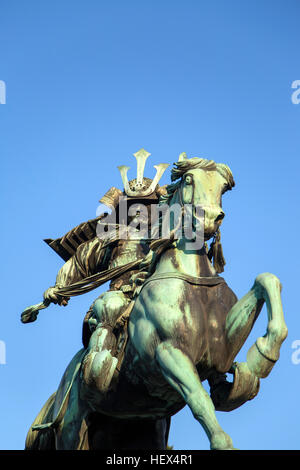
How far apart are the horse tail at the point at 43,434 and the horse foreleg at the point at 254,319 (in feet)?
9.30

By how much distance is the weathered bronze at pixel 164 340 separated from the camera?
9.99 meters

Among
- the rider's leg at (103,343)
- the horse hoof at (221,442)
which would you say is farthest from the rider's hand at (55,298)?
the horse hoof at (221,442)

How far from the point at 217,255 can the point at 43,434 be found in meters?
3.04

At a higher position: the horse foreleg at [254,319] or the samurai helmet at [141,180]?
the samurai helmet at [141,180]

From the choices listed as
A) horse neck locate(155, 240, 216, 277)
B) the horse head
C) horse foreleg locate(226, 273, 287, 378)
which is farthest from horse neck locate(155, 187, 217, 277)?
horse foreleg locate(226, 273, 287, 378)

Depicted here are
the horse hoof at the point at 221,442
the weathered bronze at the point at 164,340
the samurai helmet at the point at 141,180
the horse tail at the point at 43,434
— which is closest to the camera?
the horse hoof at the point at 221,442

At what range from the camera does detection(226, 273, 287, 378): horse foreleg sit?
978 cm

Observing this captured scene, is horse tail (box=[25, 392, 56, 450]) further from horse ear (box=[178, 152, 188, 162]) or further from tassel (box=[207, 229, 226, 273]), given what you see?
horse ear (box=[178, 152, 188, 162])

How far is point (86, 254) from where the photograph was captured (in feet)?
41.4

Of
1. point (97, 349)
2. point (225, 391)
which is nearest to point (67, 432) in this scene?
point (97, 349)

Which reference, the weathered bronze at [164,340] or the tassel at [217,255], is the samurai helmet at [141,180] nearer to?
the weathered bronze at [164,340]

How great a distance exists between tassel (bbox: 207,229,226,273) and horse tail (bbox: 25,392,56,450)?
276cm
